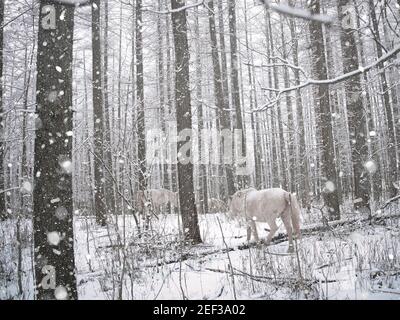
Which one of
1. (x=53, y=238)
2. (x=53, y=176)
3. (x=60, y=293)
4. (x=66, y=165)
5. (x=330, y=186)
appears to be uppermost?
(x=66, y=165)

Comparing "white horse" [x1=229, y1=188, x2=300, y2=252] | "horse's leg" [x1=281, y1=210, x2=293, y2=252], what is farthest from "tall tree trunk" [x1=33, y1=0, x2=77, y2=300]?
"horse's leg" [x1=281, y1=210, x2=293, y2=252]

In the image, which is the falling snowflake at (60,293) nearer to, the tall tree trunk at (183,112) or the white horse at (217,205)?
the tall tree trunk at (183,112)

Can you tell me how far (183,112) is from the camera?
7.00 m

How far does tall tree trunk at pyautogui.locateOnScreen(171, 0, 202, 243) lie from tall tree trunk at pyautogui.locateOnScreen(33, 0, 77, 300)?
3.18m

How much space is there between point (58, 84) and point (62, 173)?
1.03 m

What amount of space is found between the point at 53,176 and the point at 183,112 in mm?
3697

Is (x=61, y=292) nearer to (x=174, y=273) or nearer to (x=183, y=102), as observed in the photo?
(x=174, y=273)

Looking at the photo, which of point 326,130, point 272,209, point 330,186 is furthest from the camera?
point 326,130

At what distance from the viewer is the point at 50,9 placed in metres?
3.86

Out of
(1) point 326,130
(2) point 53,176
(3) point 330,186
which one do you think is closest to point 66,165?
(2) point 53,176

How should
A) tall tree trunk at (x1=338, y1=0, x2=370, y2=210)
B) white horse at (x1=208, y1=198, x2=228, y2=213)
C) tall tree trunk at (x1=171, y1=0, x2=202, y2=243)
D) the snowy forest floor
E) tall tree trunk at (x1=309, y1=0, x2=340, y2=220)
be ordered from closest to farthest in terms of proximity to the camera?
the snowy forest floor, tall tree trunk at (x1=171, y1=0, x2=202, y2=243), tall tree trunk at (x1=309, y1=0, x2=340, y2=220), tall tree trunk at (x1=338, y1=0, x2=370, y2=210), white horse at (x1=208, y1=198, x2=228, y2=213)

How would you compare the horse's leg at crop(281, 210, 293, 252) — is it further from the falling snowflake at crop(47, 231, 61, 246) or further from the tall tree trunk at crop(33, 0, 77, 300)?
the falling snowflake at crop(47, 231, 61, 246)

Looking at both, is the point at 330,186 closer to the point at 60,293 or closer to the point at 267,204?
the point at 267,204

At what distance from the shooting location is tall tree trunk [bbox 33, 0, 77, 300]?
374 centimetres
